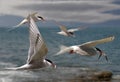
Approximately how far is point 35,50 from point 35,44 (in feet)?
1.29

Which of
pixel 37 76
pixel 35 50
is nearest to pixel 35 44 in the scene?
Answer: pixel 35 50

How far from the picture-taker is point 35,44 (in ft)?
42.8

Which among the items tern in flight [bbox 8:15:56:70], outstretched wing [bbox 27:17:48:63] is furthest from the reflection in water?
outstretched wing [bbox 27:17:48:63]

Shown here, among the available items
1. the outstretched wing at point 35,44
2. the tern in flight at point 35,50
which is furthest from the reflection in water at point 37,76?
the outstretched wing at point 35,44

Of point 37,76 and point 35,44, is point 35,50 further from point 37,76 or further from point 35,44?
point 37,76

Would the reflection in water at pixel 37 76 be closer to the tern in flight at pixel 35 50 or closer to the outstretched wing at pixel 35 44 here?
the tern in flight at pixel 35 50

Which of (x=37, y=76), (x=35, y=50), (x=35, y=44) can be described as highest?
(x=35, y=44)

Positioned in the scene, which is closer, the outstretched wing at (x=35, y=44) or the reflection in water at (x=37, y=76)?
the outstretched wing at (x=35, y=44)

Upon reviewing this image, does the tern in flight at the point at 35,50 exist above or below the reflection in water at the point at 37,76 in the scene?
above

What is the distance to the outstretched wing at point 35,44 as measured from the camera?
12.7 metres

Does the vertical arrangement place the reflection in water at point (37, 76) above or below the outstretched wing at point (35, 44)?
below

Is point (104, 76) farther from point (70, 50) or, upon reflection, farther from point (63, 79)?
point (70, 50)

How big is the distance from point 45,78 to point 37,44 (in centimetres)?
2404

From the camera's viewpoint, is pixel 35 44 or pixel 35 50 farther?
pixel 35 50
